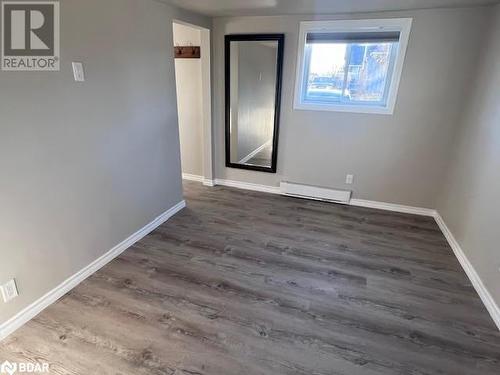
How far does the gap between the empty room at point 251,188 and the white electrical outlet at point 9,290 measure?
16 millimetres

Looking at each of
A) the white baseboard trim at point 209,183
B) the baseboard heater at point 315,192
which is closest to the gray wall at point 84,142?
the white baseboard trim at point 209,183

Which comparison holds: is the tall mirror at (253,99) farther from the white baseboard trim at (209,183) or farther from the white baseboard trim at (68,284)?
the white baseboard trim at (68,284)

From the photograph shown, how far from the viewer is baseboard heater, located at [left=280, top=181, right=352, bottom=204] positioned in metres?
3.61

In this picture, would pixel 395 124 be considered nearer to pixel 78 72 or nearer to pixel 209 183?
pixel 209 183

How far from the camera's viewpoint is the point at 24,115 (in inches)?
64.5

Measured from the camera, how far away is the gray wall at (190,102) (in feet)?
12.2

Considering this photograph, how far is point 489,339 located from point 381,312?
617 mm

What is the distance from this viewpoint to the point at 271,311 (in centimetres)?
195

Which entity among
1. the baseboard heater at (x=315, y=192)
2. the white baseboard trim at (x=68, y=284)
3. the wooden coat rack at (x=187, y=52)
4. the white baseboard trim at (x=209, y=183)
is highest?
the wooden coat rack at (x=187, y=52)

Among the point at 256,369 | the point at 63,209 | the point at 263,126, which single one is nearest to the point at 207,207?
the point at 263,126

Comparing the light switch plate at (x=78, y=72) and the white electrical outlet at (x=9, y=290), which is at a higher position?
the light switch plate at (x=78, y=72)

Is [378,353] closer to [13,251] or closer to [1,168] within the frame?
[13,251]

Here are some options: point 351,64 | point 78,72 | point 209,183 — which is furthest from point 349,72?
point 78,72

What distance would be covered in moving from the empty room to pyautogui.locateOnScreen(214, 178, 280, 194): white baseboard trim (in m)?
Result: 0.01
